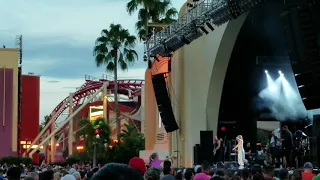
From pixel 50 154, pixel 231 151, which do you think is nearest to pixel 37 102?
pixel 50 154

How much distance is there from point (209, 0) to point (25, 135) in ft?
130

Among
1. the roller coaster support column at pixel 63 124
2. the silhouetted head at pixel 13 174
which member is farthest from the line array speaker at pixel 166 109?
the roller coaster support column at pixel 63 124

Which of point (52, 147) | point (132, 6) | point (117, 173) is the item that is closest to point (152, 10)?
point (132, 6)

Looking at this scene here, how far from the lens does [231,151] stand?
2380 cm

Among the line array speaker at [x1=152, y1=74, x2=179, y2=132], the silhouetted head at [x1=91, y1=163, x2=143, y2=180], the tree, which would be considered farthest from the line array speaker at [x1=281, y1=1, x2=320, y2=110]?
the tree

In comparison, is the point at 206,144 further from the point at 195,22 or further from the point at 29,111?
the point at 29,111

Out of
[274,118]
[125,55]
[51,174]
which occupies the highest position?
[125,55]

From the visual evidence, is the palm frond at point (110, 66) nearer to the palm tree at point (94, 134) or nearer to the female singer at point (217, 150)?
the palm tree at point (94, 134)

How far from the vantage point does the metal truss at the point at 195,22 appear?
17.2 m

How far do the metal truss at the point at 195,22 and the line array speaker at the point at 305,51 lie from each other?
1169 mm

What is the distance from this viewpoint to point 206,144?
80.9 ft

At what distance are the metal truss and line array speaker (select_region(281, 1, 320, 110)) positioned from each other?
46.0 inches

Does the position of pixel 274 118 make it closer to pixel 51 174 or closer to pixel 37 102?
pixel 51 174

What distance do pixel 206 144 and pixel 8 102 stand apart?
3033 centimetres
